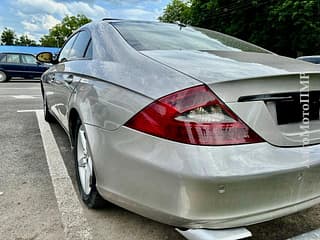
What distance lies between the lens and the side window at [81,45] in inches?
119

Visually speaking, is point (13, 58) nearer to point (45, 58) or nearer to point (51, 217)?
point (45, 58)

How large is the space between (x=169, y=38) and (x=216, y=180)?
56.5 inches

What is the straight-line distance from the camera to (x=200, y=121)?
5.21ft

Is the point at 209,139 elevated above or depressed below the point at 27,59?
above

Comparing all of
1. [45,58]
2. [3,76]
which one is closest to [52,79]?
[45,58]

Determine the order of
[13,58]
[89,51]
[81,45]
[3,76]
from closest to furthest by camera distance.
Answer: [89,51] → [81,45] → [3,76] → [13,58]

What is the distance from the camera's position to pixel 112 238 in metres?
2.13

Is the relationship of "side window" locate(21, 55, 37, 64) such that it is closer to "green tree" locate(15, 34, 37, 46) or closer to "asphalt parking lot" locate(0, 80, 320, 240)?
"asphalt parking lot" locate(0, 80, 320, 240)

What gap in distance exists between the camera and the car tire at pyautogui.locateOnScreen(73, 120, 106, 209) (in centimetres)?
237

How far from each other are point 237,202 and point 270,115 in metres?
0.45

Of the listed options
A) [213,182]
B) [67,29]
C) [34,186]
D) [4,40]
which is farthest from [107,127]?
[4,40]

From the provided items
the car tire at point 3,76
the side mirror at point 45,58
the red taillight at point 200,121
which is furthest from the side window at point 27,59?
the red taillight at point 200,121

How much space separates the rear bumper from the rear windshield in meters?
0.82

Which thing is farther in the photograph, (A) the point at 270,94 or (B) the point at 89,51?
(B) the point at 89,51
